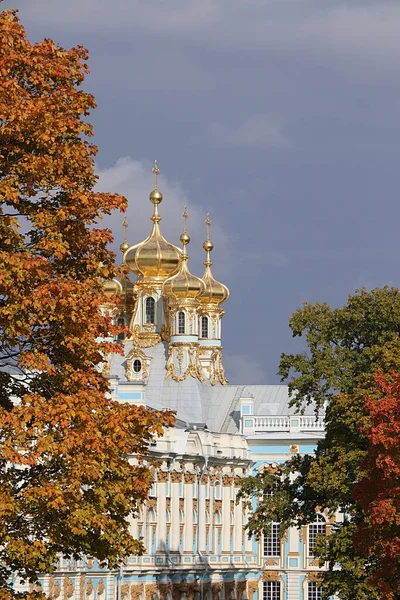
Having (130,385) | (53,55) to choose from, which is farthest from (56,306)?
(130,385)

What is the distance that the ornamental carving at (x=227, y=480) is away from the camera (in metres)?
88.1

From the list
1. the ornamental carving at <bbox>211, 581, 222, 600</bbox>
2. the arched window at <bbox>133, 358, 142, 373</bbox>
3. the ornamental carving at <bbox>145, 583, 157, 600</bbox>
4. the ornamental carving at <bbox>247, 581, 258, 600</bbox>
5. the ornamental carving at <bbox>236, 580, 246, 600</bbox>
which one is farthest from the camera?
the arched window at <bbox>133, 358, 142, 373</bbox>

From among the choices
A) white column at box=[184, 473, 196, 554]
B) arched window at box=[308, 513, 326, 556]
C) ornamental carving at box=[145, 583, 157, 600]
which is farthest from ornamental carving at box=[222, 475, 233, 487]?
ornamental carving at box=[145, 583, 157, 600]

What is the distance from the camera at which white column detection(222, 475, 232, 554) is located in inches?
3445

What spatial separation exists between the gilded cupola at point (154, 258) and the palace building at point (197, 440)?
0.06 m

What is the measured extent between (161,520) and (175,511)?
2.09m

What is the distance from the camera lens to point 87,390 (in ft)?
78.9

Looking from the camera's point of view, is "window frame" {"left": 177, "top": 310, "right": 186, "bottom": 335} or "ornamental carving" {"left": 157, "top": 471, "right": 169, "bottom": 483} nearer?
"ornamental carving" {"left": 157, "top": 471, "right": 169, "bottom": 483}

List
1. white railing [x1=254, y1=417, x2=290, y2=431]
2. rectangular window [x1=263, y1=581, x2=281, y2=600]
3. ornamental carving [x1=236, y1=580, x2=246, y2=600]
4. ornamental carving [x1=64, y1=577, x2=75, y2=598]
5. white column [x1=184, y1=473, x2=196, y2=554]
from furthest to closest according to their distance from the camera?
white railing [x1=254, y1=417, x2=290, y2=431] → rectangular window [x1=263, y1=581, x2=281, y2=600] → ornamental carving [x1=236, y1=580, x2=246, y2=600] → white column [x1=184, y1=473, x2=196, y2=554] → ornamental carving [x1=64, y1=577, x2=75, y2=598]

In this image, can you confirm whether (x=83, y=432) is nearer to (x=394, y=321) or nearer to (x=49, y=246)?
(x=49, y=246)

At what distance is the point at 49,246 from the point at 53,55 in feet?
9.57

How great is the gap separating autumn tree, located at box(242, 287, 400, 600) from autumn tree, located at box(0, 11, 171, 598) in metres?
13.7

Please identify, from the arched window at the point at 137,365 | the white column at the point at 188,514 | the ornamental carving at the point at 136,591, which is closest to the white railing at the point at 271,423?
the arched window at the point at 137,365

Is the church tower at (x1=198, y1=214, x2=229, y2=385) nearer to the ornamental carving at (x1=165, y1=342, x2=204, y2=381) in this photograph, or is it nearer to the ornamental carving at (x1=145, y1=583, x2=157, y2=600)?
the ornamental carving at (x1=165, y1=342, x2=204, y2=381)
